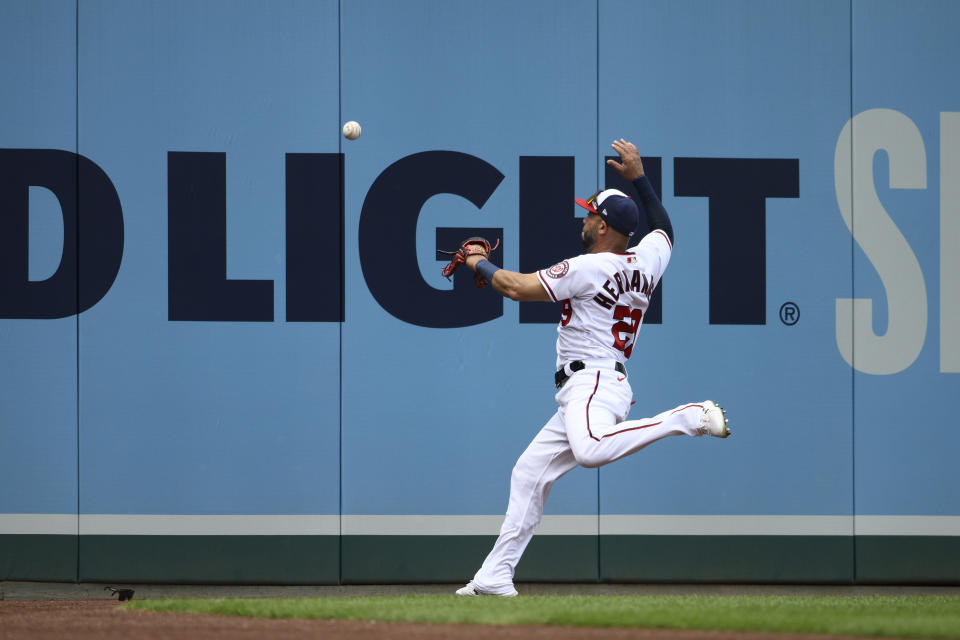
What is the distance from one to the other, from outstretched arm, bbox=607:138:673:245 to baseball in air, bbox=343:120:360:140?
1696 millimetres

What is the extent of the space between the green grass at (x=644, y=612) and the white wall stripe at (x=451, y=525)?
90 centimetres

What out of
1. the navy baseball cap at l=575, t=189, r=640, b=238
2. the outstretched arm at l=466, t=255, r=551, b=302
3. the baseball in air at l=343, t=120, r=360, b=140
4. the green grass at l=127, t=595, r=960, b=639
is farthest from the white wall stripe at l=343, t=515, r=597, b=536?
the baseball in air at l=343, t=120, r=360, b=140

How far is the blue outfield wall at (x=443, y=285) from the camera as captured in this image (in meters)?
6.12

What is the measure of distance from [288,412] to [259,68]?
2.04 metres

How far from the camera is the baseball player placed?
15.6 ft

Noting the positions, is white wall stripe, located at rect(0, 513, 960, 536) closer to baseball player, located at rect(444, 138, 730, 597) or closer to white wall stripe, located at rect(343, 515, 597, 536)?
white wall stripe, located at rect(343, 515, 597, 536)

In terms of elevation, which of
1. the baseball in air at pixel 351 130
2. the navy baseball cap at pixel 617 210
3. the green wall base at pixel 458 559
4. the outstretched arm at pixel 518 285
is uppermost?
the baseball in air at pixel 351 130

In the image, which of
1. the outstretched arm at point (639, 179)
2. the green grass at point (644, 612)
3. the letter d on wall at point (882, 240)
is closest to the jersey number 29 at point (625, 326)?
the outstretched arm at point (639, 179)

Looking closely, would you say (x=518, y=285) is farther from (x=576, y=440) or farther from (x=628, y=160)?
(x=628, y=160)

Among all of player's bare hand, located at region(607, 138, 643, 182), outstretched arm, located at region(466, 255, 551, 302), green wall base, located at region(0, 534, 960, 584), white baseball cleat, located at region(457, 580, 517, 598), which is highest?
player's bare hand, located at region(607, 138, 643, 182)

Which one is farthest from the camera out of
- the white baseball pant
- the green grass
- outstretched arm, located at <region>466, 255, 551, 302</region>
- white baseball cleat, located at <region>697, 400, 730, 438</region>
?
outstretched arm, located at <region>466, 255, 551, 302</region>

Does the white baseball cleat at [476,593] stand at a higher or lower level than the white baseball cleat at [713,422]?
lower

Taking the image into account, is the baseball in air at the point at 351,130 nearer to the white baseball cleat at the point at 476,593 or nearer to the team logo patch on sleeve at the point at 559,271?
the team logo patch on sleeve at the point at 559,271

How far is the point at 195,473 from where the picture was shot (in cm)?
611
